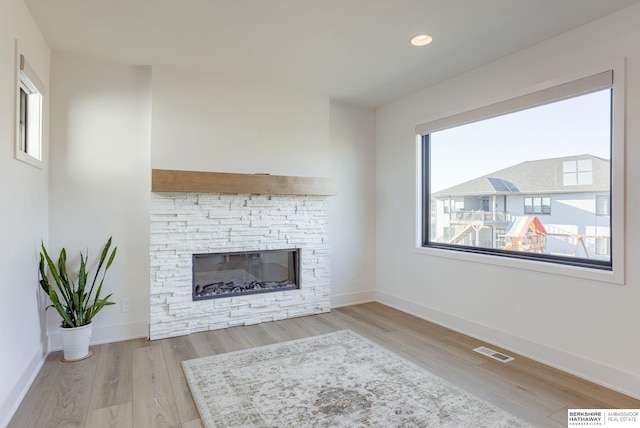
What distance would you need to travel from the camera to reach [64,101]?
10.1ft

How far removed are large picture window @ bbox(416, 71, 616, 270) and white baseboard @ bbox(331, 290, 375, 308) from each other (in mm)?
1123

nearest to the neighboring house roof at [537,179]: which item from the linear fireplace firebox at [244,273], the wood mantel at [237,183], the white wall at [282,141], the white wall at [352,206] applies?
the white wall at [352,206]

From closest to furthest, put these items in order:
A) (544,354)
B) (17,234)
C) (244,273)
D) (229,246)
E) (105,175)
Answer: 1. (17,234)
2. (544,354)
3. (105,175)
4. (229,246)
5. (244,273)

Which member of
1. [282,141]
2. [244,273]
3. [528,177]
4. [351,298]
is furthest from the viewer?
[351,298]

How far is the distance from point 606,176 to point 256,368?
9.51ft

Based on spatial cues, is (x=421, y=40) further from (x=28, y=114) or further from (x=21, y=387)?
(x=21, y=387)

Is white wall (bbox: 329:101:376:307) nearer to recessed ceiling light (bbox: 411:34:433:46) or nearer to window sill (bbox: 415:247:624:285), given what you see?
window sill (bbox: 415:247:624:285)

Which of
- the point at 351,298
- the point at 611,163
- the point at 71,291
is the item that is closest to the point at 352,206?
the point at 351,298

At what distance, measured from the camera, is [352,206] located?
4.54 meters

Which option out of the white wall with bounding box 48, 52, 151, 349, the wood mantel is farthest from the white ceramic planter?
the wood mantel

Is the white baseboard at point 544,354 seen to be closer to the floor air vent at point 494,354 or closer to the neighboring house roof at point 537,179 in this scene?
the floor air vent at point 494,354

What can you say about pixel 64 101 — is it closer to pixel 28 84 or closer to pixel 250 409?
pixel 28 84

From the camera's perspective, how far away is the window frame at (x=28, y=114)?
2.24 meters

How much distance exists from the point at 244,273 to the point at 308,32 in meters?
2.45
